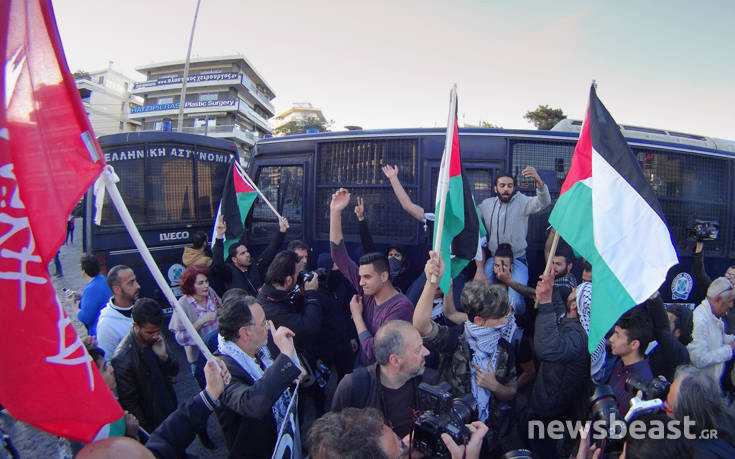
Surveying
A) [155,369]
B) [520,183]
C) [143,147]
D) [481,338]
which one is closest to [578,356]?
[481,338]

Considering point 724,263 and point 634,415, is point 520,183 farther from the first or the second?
point 634,415

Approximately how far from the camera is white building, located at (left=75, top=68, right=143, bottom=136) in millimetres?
45875

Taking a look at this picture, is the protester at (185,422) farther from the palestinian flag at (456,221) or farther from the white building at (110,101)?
the white building at (110,101)

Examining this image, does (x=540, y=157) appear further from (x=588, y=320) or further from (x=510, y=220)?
(x=588, y=320)

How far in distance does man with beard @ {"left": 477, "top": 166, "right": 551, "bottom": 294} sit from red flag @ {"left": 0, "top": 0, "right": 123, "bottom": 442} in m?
3.51

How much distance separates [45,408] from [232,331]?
96 cm

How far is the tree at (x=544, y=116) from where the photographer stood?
18141mm

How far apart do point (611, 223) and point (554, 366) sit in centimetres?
106

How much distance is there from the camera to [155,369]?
2.67m

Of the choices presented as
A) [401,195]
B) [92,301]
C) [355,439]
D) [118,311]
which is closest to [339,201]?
[401,195]

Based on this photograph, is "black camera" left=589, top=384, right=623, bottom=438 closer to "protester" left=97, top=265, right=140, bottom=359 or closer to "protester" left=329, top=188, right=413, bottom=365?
"protester" left=329, top=188, right=413, bottom=365

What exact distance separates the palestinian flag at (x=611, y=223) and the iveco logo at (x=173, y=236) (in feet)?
Result: 16.8

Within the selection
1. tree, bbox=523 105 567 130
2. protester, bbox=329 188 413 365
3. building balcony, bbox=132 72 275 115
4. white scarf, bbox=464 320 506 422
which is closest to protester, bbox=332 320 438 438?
protester, bbox=329 188 413 365

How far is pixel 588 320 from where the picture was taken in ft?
9.82
